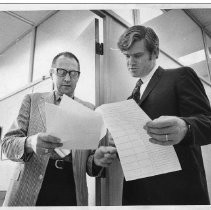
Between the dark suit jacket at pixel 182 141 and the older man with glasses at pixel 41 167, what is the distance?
0.56 ft

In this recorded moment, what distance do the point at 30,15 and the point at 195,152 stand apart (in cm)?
222

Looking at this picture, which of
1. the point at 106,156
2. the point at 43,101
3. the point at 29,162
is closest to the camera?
the point at 106,156

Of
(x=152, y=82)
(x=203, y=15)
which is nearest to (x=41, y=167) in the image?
(x=152, y=82)

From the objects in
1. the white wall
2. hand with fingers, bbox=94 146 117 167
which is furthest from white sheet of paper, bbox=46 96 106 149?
the white wall

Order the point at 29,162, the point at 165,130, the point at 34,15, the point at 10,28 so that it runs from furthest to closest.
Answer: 1. the point at 10,28
2. the point at 34,15
3. the point at 29,162
4. the point at 165,130

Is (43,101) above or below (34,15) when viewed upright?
below

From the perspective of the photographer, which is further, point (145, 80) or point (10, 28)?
point (10, 28)

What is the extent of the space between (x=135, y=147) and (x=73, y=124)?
0.63 feet

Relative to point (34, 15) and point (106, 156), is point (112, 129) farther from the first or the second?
point (34, 15)

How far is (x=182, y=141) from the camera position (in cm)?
75

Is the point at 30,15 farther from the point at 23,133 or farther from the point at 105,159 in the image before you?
the point at 105,159

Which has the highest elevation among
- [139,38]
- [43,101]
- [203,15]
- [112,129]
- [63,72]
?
[203,15]

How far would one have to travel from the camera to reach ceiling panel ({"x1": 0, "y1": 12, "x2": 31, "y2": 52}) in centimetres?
263

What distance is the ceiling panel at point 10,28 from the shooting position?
2.63 m
